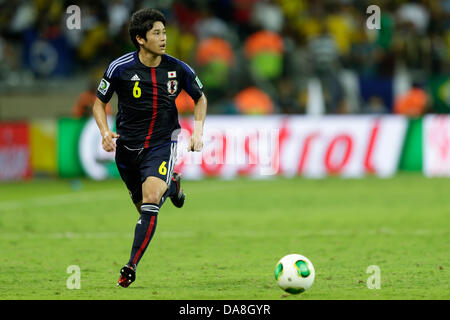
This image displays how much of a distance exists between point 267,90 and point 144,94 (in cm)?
1290

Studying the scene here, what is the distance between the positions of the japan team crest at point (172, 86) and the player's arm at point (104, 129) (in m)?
0.55

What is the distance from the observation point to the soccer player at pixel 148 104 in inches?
292

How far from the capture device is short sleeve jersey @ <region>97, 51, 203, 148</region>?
757cm

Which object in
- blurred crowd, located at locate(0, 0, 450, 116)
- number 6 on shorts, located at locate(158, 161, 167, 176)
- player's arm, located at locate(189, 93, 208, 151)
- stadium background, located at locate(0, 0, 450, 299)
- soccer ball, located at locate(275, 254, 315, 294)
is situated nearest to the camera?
soccer ball, located at locate(275, 254, 315, 294)

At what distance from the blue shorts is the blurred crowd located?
1108 centimetres

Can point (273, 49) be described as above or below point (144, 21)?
above

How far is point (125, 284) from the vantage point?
700 cm

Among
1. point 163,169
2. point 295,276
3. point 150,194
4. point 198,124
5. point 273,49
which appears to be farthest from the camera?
point 273,49

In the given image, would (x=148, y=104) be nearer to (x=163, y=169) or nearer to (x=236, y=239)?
(x=163, y=169)

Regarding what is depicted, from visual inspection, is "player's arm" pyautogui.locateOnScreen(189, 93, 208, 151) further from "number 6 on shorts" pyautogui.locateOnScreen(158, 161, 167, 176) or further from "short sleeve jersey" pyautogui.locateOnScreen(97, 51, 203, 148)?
"number 6 on shorts" pyautogui.locateOnScreen(158, 161, 167, 176)

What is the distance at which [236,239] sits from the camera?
1044cm
